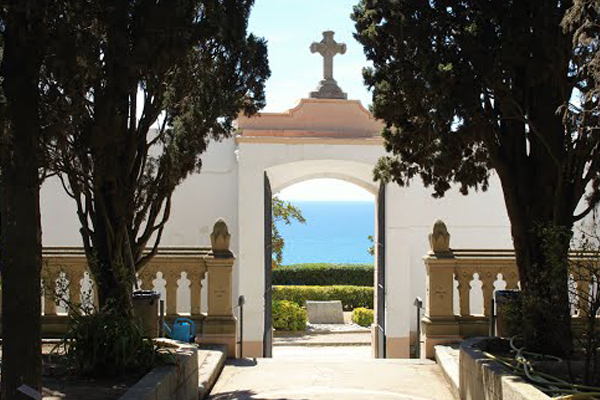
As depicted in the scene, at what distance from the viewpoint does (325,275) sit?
27.9 m

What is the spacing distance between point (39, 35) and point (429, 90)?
135 inches

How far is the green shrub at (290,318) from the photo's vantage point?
813 inches

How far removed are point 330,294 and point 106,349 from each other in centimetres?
1980

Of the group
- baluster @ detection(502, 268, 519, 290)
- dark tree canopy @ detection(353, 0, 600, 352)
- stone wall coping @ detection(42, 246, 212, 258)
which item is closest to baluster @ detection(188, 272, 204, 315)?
stone wall coping @ detection(42, 246, 212, 258)

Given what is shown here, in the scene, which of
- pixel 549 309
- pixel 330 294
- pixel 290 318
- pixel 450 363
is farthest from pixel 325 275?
pixel 549 309

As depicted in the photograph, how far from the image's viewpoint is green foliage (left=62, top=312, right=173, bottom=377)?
5848 mm

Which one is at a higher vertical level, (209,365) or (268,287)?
(268,287)

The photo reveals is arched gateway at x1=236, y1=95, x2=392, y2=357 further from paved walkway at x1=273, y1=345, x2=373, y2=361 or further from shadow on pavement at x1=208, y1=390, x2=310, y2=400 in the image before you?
shadow on pavement at x1=208, y1=390, x2=310, y2=400

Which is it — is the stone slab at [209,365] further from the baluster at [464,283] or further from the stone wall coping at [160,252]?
the baluster at [464,283]

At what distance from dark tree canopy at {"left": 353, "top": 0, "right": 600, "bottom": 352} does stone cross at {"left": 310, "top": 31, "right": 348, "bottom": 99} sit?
252 inches

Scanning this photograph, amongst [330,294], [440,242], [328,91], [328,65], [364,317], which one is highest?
[328,65]

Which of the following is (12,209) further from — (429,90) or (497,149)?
(497,149)

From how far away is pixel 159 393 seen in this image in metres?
5.15

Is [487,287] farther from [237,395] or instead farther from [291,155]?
[291,155]
